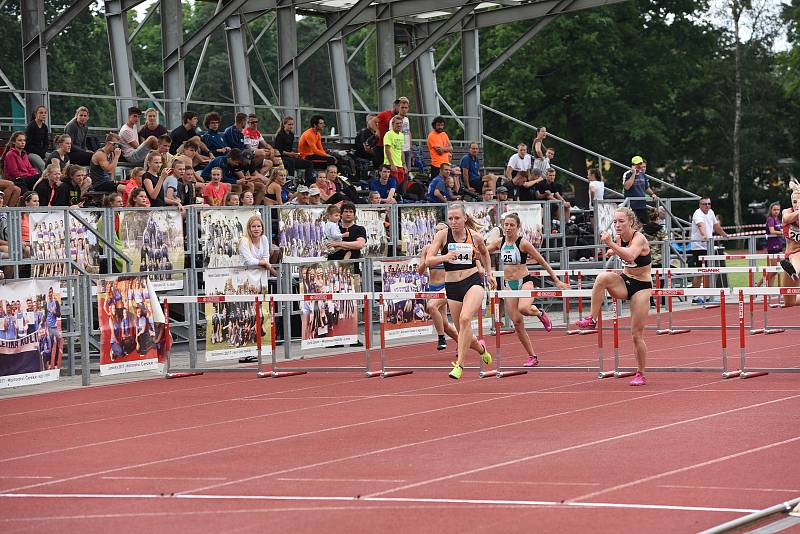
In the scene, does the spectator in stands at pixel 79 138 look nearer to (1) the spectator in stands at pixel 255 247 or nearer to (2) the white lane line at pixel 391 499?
(1) the spectator in stands at pixel 255 247

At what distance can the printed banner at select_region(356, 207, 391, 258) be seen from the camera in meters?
23.5

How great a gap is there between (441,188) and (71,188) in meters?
8.80

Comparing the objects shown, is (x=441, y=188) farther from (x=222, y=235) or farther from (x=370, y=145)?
(x=222, y=235)

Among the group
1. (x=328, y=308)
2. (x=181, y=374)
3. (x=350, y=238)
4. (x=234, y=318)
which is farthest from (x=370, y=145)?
(x=181, y=374)

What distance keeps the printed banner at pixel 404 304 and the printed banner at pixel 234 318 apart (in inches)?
105

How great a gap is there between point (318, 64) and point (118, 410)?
67.9 meters

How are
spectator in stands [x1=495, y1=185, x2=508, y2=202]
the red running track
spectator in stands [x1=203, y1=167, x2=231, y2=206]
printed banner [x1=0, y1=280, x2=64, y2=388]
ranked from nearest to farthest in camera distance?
the red running track, printed banner [x1=0, y1=280, x2=64, y2=388], spectator in stands [x1=203, y1=167, x2=231, y2=206], spectator in stands [x1=495, y1=185, x2=508, y2=202]

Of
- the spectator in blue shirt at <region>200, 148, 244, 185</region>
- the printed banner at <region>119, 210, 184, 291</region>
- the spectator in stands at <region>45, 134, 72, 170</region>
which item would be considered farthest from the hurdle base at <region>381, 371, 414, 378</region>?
the spectator in blue shirt at <region>200, 148, 244, 185</region>

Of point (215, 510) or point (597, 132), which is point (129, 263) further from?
point (597, 132)

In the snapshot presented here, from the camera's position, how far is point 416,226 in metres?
24.4

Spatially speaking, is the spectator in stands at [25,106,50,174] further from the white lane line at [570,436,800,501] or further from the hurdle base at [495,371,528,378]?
the white lane line at [570,436,800,501]

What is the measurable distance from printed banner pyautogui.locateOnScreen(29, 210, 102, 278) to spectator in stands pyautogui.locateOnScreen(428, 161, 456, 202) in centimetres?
912

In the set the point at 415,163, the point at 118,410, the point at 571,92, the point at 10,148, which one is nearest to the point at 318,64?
the point at 571,92

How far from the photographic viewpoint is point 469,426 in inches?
504
